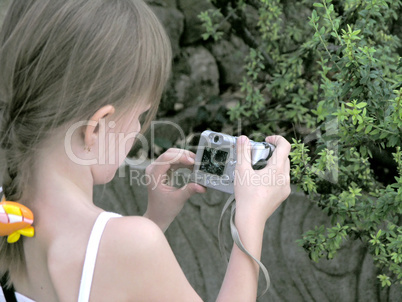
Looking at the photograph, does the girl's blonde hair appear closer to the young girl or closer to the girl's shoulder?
the young girl

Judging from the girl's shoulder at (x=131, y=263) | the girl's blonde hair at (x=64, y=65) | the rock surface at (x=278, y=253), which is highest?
the girl's blonde hair at (x=64, y=65)

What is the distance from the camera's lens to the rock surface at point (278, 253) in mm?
1955

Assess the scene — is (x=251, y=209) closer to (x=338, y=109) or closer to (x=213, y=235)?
(x=338, y=109)

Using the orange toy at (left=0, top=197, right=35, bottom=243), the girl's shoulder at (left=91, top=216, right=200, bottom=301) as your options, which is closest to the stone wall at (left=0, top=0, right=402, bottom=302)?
the girl's shoulder at (left=91, top=216, right=200, bottom=301)

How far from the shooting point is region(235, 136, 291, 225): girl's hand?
4.19ft

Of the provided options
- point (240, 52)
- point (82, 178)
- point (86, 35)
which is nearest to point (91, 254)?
point (82, 178)

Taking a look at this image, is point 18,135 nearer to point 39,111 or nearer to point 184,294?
point 39,111

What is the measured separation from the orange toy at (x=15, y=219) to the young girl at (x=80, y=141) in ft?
0.07

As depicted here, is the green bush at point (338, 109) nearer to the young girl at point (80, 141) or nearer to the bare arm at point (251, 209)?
the bare arm at point (251, 209)

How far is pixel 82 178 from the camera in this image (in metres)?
1.18

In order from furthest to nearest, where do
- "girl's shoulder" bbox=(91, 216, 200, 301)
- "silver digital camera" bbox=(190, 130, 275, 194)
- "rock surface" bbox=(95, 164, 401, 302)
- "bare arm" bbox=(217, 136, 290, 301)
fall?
"rock surface" bbox=(95, 164, 401, 302) < "silver digital camera" bbox=(190, 130, 275, 194) < "bare arm" bbox=(217, 136, 290, 301) < "girl's shoulder" bbox=(91, 216, 200, 301)

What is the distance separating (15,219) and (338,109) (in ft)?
2.65

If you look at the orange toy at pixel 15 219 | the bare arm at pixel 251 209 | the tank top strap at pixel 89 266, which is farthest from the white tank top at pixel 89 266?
the bare arm at pixel 251 209

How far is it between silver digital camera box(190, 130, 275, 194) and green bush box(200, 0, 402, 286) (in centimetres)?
23
